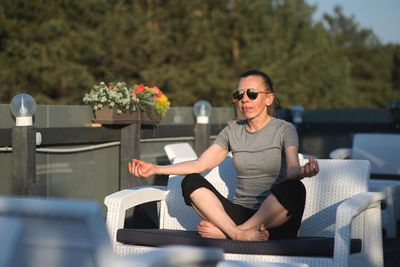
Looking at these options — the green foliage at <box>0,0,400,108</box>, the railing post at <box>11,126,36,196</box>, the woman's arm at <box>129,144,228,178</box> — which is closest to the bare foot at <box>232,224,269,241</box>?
the woman's arm at <box>129,144,228,178</box>

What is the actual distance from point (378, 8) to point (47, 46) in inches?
968

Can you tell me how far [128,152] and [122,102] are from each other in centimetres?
53

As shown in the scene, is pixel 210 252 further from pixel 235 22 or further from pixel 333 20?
pixel 333 20

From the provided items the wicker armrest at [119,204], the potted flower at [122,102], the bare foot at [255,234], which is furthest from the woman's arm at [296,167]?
the potted flower at [122,102]

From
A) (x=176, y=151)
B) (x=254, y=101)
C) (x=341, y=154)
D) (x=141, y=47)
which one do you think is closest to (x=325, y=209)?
(x=254, y=101)

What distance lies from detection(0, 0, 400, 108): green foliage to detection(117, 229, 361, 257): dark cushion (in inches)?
518

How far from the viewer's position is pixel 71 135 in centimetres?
472

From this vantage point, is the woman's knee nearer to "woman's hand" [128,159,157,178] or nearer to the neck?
"woman's hand" [128,159,157,178]

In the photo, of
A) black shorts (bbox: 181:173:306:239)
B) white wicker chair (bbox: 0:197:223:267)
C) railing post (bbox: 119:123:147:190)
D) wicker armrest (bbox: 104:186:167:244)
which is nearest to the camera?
white wicker chair (bbox: 0:197:223:267)

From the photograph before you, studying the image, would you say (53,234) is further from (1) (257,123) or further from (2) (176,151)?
(2) (176,151)

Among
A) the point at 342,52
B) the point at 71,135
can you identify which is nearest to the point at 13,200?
the point at 71,135

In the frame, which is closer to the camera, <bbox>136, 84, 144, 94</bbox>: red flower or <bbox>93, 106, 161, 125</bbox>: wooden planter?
<bbox>93, 106, 161, 125</bbox>: wooden planter

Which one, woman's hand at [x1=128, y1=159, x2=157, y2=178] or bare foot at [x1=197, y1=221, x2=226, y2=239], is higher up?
woman's hand at [x1=128, y1=159, x2=157, y2=178]

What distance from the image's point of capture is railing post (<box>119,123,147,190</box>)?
5.33 m
